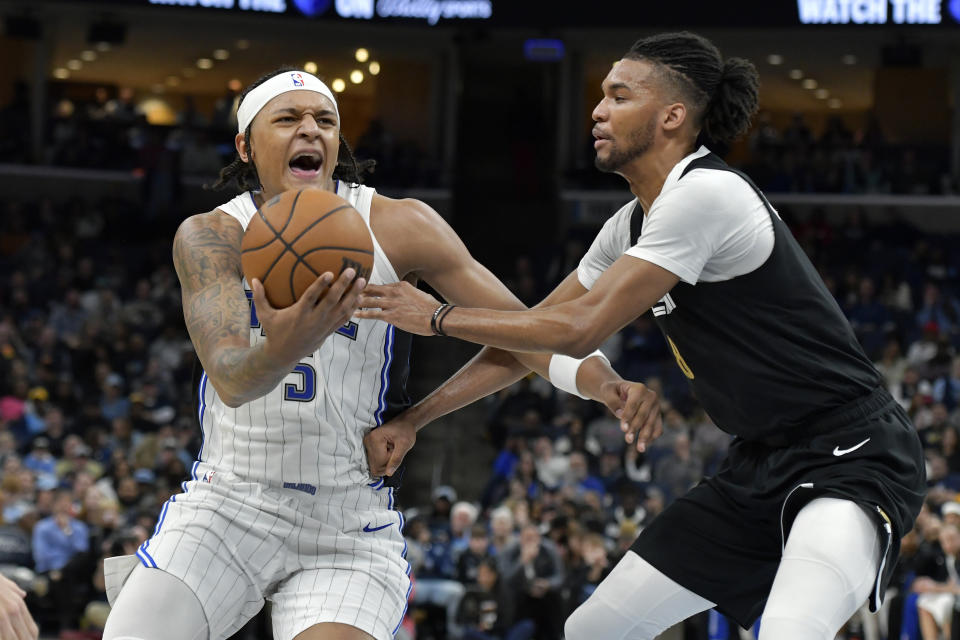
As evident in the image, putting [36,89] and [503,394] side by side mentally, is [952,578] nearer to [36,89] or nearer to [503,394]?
[503,394]

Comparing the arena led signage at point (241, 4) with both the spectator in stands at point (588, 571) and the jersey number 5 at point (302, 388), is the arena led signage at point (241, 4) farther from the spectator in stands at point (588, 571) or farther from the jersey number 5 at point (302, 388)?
the jersey number 5 at point (302, 388)

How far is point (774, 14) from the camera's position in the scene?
15875 mm

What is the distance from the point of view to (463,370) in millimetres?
4027

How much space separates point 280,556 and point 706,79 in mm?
1970

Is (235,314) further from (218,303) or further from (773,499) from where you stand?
(773,499)

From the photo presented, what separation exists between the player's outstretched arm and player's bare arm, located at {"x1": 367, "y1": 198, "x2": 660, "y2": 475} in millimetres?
528

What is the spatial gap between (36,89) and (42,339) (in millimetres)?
6627

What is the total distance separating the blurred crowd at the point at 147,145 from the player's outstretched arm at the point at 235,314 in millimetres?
15309

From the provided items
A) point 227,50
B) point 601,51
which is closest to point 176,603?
point 601,51

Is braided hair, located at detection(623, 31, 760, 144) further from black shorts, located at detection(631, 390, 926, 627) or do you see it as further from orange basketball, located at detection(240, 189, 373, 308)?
orange basketball, located at detection(240, 189, 373, 308)

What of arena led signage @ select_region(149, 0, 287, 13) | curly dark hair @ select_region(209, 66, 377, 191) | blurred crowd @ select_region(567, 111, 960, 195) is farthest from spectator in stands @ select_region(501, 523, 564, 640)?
blurred crowd @ select_region(567, 111, 960, 195)

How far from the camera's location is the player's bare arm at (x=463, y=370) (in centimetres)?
376

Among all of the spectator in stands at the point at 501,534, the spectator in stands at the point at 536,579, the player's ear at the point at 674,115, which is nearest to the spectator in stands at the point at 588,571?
the spectator in stands at the point at 536,579

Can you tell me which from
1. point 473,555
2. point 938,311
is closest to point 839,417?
point 473,555
